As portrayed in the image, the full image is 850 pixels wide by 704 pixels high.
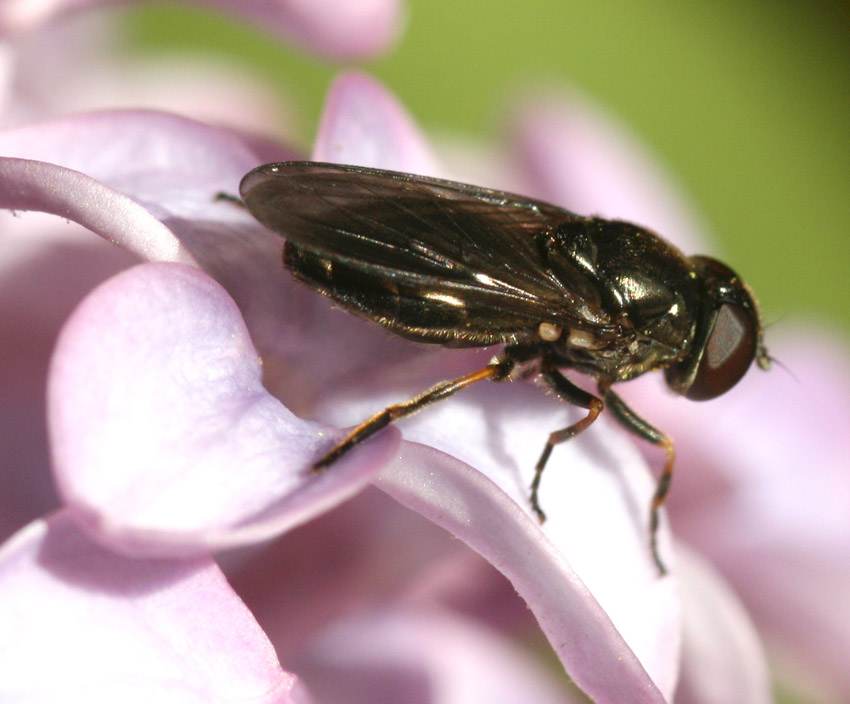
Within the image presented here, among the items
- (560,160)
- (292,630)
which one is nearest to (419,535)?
(292,630)

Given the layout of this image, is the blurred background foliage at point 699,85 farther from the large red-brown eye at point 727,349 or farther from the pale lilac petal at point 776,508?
the large red-brown eye at point 727,349

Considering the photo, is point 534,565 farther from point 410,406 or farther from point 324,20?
point 324,20

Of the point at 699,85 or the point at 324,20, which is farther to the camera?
the point at 699,85

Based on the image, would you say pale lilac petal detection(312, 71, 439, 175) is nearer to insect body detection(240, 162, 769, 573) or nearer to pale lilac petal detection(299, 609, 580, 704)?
insect body detection(240, 162, 769, 573)

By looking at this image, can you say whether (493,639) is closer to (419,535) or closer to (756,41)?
(419,535)

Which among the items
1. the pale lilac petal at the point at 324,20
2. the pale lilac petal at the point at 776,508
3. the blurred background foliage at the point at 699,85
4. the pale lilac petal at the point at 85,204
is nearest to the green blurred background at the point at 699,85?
the blurred background foliage at the point at 699,85

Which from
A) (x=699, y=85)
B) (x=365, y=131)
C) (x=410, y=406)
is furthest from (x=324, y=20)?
(x=699, y=85)
